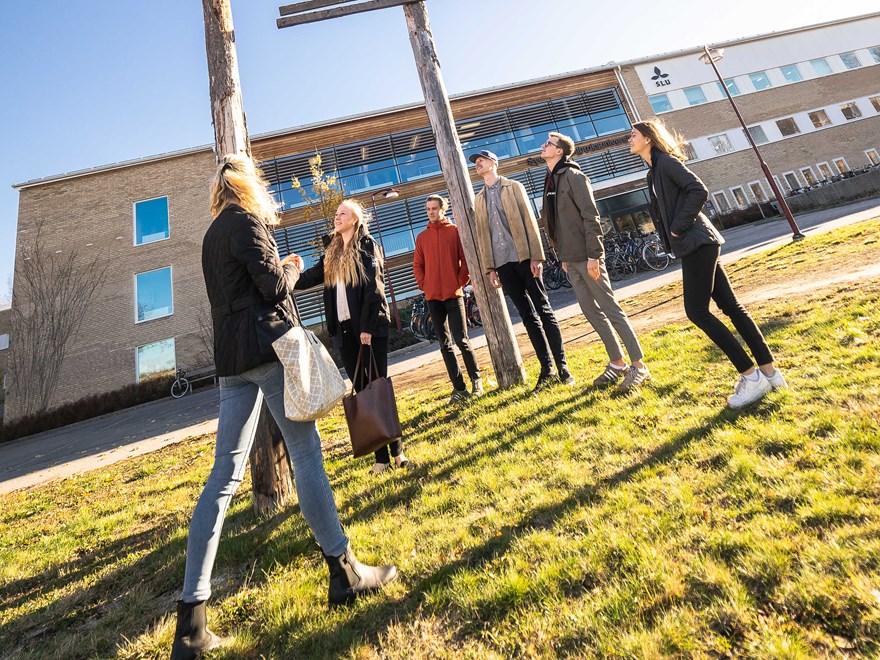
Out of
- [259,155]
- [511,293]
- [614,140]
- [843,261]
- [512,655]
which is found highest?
[259,155]

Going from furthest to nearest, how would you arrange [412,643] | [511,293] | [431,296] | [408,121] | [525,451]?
[408,121] → [431,296] → [511,293] → [525,451] → [412,643]

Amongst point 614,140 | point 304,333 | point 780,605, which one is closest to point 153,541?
point 304,333

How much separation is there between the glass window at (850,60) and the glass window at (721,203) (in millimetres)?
15917

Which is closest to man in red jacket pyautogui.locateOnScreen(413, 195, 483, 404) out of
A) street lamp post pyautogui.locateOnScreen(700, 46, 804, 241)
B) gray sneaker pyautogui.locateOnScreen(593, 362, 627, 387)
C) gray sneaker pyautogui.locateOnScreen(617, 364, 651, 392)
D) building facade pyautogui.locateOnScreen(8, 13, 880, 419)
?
gray sneaker pyautogui.locateOnScreen(593, 362, 627, 387)

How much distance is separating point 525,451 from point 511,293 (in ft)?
6.41

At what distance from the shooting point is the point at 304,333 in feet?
6.62

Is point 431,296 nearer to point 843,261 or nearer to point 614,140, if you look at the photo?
point 843,261

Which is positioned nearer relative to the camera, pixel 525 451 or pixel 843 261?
pixel 525 451

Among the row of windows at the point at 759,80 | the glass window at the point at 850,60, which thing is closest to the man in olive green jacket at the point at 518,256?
the row of windows at the point at 759,80

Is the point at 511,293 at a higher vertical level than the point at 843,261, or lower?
higher

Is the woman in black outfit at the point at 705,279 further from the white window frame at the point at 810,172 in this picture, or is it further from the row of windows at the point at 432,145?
the white window frame at the point at 810,172

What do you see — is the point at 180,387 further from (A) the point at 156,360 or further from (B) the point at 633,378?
(B) the point at 633,378

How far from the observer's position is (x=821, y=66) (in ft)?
100

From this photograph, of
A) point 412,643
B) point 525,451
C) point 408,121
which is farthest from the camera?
point 408,121
